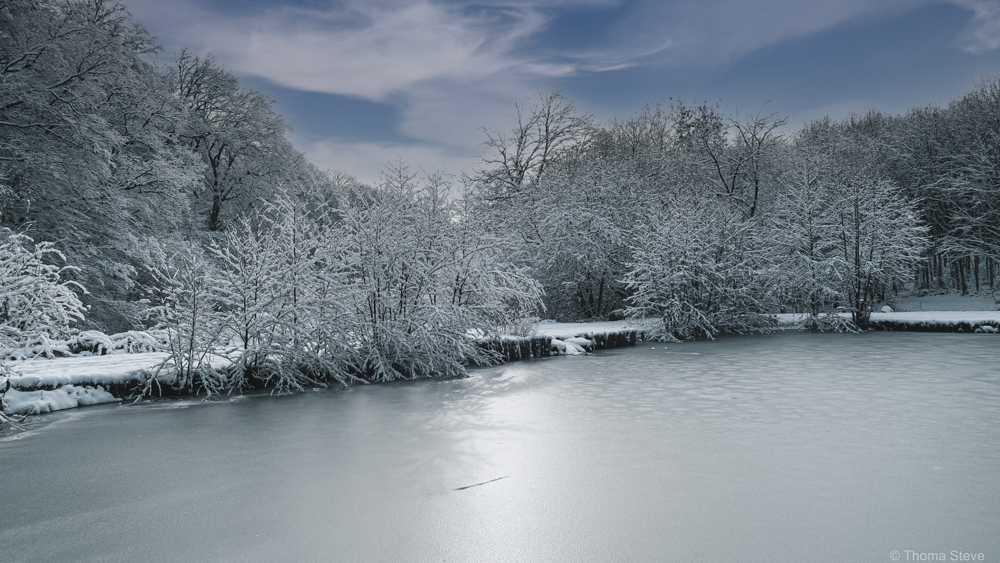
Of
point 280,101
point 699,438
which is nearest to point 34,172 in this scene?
point 280,101

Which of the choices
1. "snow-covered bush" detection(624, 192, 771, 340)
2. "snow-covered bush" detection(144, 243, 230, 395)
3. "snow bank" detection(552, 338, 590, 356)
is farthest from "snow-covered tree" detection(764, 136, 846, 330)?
"snow-covered bush" detection(144, 243, 230, 395)

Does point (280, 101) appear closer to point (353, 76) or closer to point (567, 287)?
point (353, 76)

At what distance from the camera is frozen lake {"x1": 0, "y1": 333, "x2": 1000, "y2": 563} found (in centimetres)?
346

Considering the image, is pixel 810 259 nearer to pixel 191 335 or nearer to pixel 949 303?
pixel 949 303

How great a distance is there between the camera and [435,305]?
10.4 m

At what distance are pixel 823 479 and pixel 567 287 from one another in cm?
1650

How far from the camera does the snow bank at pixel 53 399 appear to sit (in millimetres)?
7082

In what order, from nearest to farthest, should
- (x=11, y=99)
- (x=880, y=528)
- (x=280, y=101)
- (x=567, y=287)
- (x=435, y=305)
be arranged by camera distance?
(x=880, y=528) → (x=435, y=305) → (x=11, y=99) → (x=567, y=287) → (x=280, y=101)

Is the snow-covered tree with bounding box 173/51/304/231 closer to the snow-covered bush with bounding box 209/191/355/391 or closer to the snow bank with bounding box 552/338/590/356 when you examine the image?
the snow bank with bounding box 552/338/590/356

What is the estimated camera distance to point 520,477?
15.4ft

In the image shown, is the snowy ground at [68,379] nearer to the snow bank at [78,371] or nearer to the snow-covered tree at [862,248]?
the snow bank at [78,371]

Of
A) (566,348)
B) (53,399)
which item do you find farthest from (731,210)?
(53,399)

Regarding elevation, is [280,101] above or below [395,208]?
above

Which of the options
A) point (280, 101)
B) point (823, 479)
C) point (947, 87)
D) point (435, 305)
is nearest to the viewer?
point (823, 479)
